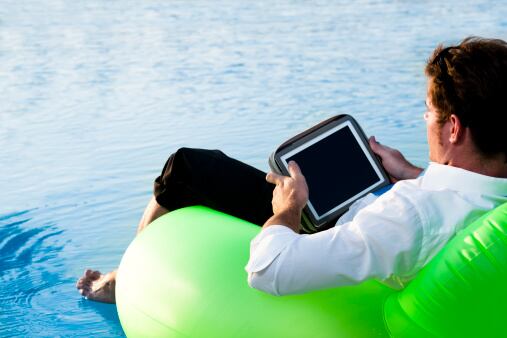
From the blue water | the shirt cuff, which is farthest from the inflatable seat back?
the blue water

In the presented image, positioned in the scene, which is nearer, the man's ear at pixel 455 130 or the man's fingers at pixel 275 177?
the man's ear at pixel 455 130

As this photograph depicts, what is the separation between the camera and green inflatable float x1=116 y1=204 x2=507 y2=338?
1970 mm

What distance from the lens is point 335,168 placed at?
256cm

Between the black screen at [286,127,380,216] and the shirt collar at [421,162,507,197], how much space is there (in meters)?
0.49

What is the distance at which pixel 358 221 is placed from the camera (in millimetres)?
2006

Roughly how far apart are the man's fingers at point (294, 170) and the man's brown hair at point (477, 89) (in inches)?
17.1

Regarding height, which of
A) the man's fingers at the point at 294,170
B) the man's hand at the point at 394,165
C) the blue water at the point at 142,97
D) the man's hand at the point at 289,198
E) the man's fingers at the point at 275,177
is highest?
the man's fingers at the point at 294,170

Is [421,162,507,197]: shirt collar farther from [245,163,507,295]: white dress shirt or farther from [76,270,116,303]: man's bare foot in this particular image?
[76,270,116,303]: man's bare foot

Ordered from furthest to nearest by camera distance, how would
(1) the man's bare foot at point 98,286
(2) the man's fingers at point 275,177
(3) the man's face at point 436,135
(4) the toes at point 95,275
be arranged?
(4) the toes at point 95,275
(1) the man's bare foot at point 98,286
(2) the man's fingers at point 275,177
(3) the man's face at point 436,135

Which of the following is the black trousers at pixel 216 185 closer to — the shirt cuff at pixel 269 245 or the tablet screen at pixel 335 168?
the tablet screen at pixel 335 168

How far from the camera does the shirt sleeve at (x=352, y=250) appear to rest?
77.6 inches

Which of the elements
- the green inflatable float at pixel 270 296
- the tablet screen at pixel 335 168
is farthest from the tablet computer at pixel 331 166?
Answer: the green inflatable float at pixel 270 296

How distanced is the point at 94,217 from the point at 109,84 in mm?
3608

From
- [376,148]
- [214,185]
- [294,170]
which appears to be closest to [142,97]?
[214,185]
